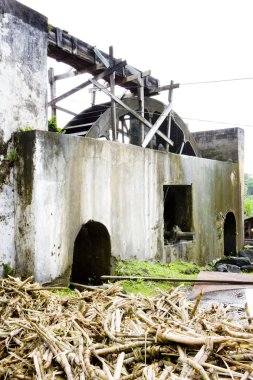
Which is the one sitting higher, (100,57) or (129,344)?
(100,57)

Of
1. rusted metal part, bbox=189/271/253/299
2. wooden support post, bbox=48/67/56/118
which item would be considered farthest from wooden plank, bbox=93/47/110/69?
rusted metal part, bbox=189/271/253/299

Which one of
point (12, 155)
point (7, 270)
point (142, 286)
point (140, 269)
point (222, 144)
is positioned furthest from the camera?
point (222, 144)

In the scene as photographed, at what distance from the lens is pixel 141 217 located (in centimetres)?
748

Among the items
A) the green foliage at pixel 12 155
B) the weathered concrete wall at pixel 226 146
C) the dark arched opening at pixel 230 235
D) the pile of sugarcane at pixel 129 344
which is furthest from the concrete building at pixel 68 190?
the weathered concrete wall at pixel 226 146

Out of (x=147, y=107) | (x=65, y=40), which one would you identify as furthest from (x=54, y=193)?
(x=147, y=107)

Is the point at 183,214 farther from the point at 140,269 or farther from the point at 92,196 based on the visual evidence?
the point at 92,196

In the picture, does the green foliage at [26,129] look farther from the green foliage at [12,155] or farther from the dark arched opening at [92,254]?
the dark arched opening at [92,254]

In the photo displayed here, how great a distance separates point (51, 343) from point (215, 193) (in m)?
9.38

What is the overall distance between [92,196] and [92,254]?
1.30 meters

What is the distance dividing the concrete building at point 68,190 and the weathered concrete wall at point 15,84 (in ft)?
0.05

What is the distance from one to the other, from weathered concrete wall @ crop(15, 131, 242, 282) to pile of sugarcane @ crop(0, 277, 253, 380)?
7.88 feet

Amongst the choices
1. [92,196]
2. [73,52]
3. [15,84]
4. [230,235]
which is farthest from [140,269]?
[230,235]

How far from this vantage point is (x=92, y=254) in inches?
272

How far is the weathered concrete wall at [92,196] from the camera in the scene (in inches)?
205
